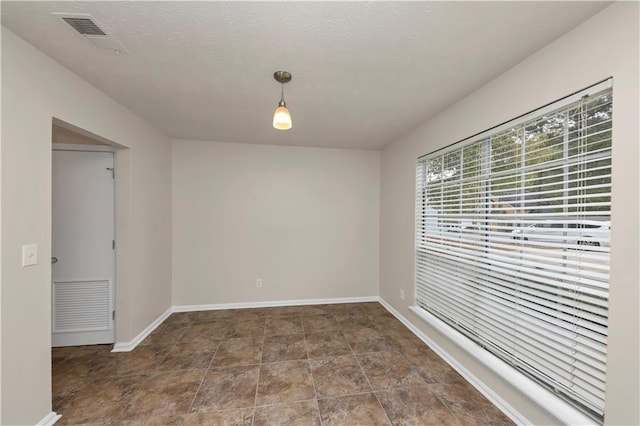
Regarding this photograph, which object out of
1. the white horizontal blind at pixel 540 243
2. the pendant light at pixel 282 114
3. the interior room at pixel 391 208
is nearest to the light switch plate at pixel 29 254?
the interior room at pixel 391 208

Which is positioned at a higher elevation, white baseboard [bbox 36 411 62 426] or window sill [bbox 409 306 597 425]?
window sill [bbox 409 306 597 425]

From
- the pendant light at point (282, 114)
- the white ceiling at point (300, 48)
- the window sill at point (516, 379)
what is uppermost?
the white ceiling at point (300, 48)

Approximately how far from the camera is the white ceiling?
1.25 metres

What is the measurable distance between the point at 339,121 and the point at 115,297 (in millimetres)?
3080

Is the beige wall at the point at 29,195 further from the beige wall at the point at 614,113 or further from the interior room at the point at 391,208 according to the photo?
the beige wall at the point at 614,113

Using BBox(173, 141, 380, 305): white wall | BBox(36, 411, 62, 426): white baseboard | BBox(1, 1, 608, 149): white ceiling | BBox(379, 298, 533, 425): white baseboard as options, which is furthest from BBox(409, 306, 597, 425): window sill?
BBox(36, 411, 62, 426): white baseboard

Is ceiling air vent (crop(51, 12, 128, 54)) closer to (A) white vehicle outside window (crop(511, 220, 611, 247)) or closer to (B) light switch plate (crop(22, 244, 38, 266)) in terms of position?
(B) light switch plate (crop(22, 244, 38, 266))

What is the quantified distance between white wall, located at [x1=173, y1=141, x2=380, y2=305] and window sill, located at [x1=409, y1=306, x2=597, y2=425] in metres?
1.74

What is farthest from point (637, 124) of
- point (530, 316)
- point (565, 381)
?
point (565, 381)

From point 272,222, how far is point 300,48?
261 cm

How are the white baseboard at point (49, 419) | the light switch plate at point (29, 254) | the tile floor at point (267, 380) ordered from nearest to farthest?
1. the light switch plate at point (29, 254)
2. the white baseboard at point (49, 419)
3. the tile floor at point (267, 380)

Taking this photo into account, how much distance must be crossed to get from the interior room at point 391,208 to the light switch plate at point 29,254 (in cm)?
1

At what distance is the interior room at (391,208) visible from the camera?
4.21ft

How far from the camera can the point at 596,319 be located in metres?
1.29
